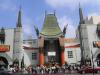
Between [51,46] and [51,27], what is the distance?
517cm

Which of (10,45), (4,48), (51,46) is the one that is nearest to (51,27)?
(51,46)

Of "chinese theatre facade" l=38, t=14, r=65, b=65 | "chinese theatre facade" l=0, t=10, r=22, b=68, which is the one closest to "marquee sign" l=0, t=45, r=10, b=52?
"chinese theatre facade" l=0, t=10, r=22, b=68

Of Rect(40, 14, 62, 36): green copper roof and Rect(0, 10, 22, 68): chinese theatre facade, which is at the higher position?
Rect(40, 14, 62, 36): green copper roof

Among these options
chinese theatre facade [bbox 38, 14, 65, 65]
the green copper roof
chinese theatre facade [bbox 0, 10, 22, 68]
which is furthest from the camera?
the green copper roof

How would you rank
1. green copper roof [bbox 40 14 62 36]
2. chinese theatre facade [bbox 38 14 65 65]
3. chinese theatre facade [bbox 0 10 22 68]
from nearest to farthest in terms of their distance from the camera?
1. chinese theatre facade [bbox 0 10 22 68]
2. chinese theatre facade [bbox 38 14 65 65]
3. green copper roof [bbox 40 14 62 36]

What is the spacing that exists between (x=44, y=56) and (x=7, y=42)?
9.38 m

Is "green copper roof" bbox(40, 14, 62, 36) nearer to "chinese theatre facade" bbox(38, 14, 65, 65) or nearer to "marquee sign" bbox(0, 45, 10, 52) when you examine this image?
"chinese theatre facade" bbox(38, 14, 65, 65)

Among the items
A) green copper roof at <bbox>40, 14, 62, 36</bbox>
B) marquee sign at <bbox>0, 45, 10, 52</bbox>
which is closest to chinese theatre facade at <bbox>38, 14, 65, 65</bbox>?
green copper roof at <bbox>40, 14, 62, 36</bbox>

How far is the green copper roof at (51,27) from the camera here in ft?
194

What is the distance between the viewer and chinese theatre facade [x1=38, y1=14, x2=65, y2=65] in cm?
5728

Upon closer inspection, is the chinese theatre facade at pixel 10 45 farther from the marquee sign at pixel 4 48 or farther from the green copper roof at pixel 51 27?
the green copper roof at pixel 51 27

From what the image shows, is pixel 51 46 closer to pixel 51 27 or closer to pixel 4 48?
pixel 51 27

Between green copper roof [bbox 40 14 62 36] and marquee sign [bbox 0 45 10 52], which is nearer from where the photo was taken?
marquee sign [bbox 0 45 10 52]

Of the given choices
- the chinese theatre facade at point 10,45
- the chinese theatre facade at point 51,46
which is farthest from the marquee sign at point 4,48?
the chinese theatre facade at point 51,46
